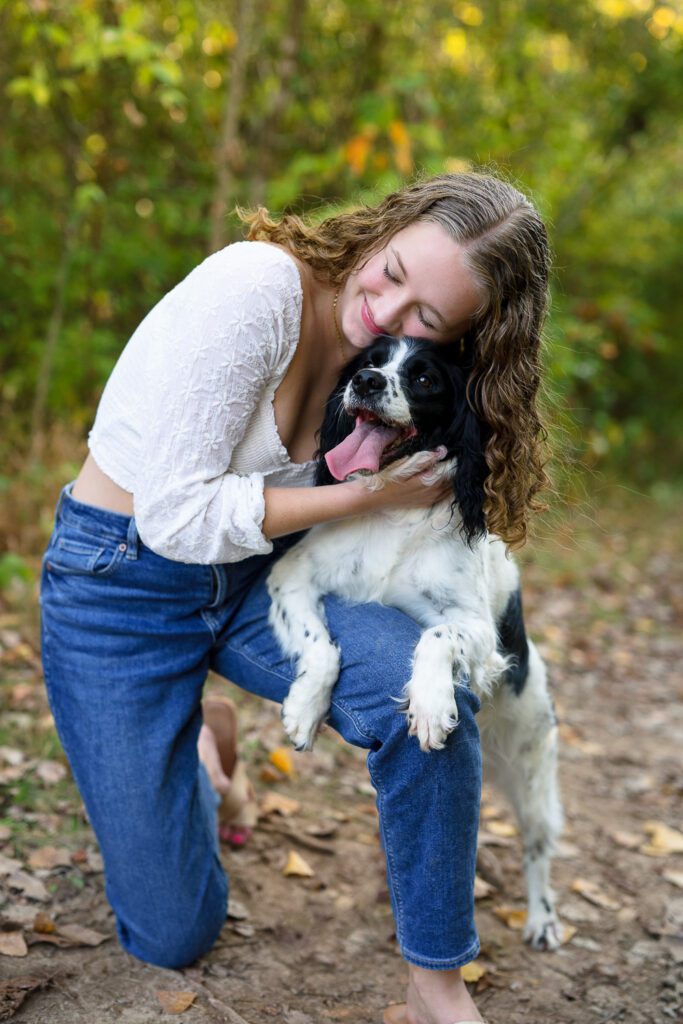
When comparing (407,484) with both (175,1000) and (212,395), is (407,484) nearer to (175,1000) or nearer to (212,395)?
(212,395)

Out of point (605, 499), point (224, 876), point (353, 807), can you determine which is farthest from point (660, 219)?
point (224, 876)

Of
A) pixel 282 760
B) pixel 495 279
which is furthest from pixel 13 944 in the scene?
pixel 495 279

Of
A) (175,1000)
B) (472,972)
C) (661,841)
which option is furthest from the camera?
(661,841)

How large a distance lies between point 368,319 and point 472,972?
1.54m

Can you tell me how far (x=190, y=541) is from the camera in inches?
78.0

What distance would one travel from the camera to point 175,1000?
2.04 meters

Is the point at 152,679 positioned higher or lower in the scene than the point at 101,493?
lower

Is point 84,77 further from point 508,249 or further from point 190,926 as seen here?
point 190,926

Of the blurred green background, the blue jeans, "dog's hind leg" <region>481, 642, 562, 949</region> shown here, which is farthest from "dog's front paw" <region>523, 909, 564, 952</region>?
the blurred green background

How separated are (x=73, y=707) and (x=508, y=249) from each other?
1378mm

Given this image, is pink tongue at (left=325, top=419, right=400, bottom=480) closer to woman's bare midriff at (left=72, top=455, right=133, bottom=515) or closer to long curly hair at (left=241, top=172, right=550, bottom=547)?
long curly hair at (left=241, top=172, right=550, bottom=547)

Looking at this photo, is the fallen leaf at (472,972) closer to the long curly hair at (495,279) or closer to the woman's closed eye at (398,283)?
the long curly hair at (495,279)

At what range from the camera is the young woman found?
6.34ft

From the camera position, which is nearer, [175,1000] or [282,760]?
[175,1000]
